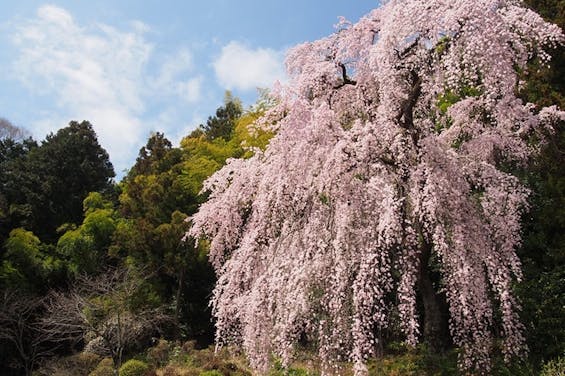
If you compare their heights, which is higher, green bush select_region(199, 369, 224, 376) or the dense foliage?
the dense foliage

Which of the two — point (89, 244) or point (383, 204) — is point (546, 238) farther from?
point (89, 244)

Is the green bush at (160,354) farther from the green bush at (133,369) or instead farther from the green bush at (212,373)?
the green bush at (212,373)

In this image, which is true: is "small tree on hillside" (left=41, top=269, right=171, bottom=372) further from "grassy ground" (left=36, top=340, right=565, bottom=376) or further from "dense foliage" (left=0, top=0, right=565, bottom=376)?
"grassy ground" (left=36, top=340, right=565, bottom=376)

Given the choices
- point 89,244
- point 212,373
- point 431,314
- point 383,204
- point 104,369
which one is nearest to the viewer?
point 383,204

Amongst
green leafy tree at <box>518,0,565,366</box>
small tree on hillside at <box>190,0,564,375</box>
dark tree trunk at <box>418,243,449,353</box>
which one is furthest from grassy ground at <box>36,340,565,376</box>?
small tree on hillside at <box>190,0,564,375</box>

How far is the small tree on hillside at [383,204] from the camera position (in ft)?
19.1

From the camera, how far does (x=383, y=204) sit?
18.6ft

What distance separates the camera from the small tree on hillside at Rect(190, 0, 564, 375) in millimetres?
5836

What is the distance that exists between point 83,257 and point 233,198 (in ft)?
40.5

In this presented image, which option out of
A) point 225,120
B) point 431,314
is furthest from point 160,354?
point 225,120

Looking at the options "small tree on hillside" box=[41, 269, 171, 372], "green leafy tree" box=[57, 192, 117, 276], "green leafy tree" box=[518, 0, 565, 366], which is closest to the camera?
"green leafy tree" box=[518, 0, 565, 366]

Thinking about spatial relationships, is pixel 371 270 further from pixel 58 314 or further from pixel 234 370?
pixel 58 314

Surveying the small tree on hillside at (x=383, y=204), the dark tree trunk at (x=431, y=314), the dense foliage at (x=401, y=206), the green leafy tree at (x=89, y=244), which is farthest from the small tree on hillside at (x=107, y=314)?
the dark tree trunk at (x=431, y=314)

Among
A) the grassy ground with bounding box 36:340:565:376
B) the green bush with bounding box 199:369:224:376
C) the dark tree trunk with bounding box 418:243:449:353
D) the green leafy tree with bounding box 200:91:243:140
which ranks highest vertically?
the green leafy tree with bounding box 200:91:243:140
